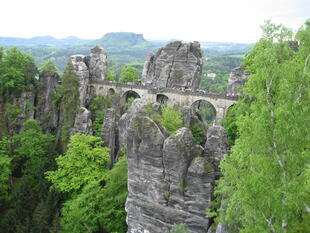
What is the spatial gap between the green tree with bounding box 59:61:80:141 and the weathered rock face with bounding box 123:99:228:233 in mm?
22262

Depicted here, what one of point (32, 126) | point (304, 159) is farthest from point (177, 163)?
point (32, 126)

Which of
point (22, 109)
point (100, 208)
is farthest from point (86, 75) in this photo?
point (100, 208)

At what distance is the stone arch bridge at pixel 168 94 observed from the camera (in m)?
43.8

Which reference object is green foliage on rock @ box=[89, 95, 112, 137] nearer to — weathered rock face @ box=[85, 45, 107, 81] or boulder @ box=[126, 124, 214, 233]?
weathered rock face @ box=[85, 45, 107, 81]

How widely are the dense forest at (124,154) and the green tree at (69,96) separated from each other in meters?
0.16

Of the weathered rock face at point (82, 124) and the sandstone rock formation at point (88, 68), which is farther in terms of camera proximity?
the sandstone rock formation at point (88, 68)

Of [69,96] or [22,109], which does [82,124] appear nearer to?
[69,96]

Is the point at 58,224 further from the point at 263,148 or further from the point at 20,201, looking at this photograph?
the point at 263,148

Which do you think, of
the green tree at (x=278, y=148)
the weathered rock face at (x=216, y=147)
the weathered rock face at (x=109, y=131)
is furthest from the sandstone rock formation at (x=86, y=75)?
the green tree at (x=278, y=148)

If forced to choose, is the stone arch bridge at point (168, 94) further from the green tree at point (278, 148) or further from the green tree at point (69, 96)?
the green tree at point (278, 148)

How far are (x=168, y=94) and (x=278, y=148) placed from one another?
33965 millimetres

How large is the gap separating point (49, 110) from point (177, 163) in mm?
32085

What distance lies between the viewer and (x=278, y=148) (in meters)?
15.2

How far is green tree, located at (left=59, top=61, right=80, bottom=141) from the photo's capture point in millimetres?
45406
